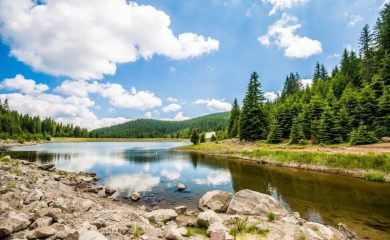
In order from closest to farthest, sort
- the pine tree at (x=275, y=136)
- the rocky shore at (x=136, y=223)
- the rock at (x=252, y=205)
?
the rocky shore at (x=136, y=223) → the rock at (x=252, y=205) → the pine tree at (x=275, y=136)

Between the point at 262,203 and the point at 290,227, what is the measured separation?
348 cm

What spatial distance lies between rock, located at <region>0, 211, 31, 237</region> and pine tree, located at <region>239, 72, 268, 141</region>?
60.1 meters

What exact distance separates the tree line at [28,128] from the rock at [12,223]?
5124 inches

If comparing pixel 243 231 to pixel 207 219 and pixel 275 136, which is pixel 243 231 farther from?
pixel 275 136

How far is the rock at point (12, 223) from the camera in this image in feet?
28.8

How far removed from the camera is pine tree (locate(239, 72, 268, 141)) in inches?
2581

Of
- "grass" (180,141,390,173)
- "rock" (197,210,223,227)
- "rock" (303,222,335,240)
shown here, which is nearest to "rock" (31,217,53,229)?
"rock" (197,210,223,227)

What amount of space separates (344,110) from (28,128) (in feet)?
583

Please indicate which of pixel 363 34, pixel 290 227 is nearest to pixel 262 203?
pixel 290 227

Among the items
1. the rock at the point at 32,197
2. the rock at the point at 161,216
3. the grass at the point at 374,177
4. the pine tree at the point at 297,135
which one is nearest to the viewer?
the rock at the point at 32,197

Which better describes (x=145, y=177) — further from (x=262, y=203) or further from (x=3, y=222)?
(x=3, y=222)

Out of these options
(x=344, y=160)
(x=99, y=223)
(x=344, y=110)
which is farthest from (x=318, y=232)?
(x=344, y=110)

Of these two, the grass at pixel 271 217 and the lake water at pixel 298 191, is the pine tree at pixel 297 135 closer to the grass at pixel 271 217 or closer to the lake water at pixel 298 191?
the lake water at pixel 298 191

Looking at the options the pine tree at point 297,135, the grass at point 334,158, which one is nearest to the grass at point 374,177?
the grass at point 334,158
